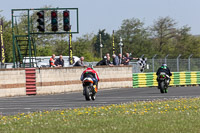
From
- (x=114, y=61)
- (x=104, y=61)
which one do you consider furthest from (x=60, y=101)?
(x=114, y=61)

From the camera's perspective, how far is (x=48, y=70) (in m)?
27.8

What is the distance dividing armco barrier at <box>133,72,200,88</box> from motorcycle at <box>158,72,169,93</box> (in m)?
6.85

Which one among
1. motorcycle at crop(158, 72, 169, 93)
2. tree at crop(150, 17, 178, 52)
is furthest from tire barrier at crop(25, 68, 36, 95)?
tree at crop(150, 17, 178, 52)

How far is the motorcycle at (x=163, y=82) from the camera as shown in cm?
2567

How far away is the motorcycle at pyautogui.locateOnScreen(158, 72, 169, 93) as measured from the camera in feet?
84.2

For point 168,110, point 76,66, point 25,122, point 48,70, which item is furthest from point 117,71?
point 25,122

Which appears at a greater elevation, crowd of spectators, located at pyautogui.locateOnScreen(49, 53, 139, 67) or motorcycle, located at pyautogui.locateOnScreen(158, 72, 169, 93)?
crowd of spectators, located at pyautogui.locateOnScreen(49, 53, 139, 67)

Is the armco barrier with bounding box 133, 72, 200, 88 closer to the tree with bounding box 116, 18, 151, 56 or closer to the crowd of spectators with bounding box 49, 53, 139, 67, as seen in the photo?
the crowd of spectators with bounding box 49, 53, 139, 67

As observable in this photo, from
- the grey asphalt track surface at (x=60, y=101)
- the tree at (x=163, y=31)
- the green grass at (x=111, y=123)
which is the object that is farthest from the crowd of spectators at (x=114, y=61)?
the tree at (x=163, y=31)

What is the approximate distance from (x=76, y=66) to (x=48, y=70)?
2.35 metres

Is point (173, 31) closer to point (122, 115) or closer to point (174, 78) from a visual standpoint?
point (174, 78)

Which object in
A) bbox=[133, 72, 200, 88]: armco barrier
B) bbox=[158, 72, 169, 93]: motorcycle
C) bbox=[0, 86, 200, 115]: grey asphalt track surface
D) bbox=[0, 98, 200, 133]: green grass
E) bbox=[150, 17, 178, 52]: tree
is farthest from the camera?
bbox=[150, 17, 178, 52]: tree

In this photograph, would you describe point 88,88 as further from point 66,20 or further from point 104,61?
point 104,61

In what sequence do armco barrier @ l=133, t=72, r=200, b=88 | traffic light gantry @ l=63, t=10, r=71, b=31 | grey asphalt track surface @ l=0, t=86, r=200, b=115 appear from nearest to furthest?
1. grey asphalt track surface @ l=0, t=86, r=200, b=115
2. traffic light gantry @ l=63, t=10, r=71, b=31
3. armco barrier @ l=133, t=72, r=200, b=88
